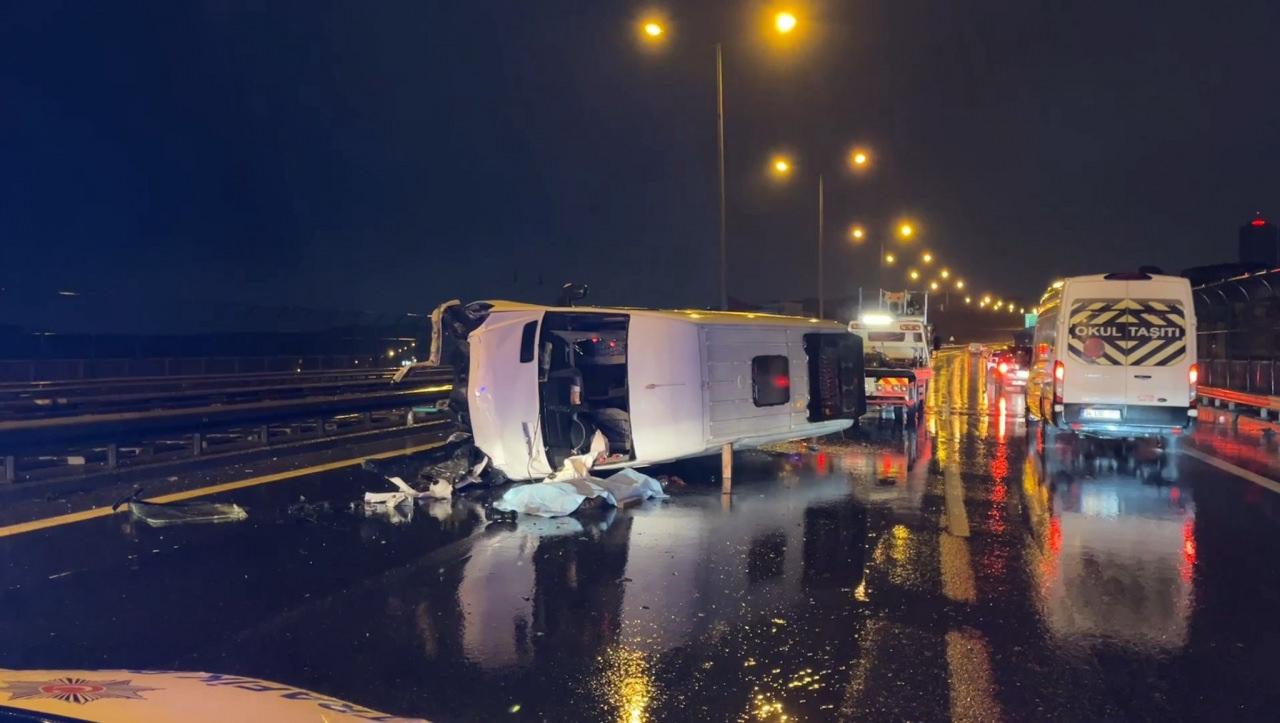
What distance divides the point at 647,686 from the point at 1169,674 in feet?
9.06

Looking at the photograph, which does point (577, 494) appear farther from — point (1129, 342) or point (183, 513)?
point (1129, 342)

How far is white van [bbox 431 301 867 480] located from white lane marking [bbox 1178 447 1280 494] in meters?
5.87

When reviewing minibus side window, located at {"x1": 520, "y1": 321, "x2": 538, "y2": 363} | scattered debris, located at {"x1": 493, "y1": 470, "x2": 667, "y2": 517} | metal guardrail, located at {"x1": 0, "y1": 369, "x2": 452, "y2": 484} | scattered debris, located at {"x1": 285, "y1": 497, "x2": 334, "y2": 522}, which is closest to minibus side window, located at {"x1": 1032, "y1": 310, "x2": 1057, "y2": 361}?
scattered debris, located at {"x1": 493, "y1": 470, "x2": 667, "y2": 517}

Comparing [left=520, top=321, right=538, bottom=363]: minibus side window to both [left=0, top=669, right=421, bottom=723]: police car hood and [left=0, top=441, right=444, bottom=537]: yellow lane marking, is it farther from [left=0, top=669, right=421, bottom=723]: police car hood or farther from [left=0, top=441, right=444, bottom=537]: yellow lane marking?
[left=0, top=669, right=421, bottom=723]: police car hood

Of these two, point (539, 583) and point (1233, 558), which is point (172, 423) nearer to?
point (539, 583)

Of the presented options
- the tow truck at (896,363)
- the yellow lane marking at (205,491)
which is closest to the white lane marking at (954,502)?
the tow truck at (896,363)

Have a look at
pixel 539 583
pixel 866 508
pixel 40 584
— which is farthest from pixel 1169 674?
pixel 40 584

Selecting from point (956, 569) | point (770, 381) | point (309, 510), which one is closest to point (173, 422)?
point (309, 510)

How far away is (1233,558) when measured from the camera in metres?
Answer: 7.35

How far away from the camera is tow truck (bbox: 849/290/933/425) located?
59.2 ft

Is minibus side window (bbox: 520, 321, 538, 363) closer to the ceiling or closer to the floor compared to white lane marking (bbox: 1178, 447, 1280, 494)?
closer to the ceiling

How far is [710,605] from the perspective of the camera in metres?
6.08

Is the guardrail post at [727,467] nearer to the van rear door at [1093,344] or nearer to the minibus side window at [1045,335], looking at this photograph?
the van rear door at [1093,344]

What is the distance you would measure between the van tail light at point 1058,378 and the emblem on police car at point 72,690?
1344cm
